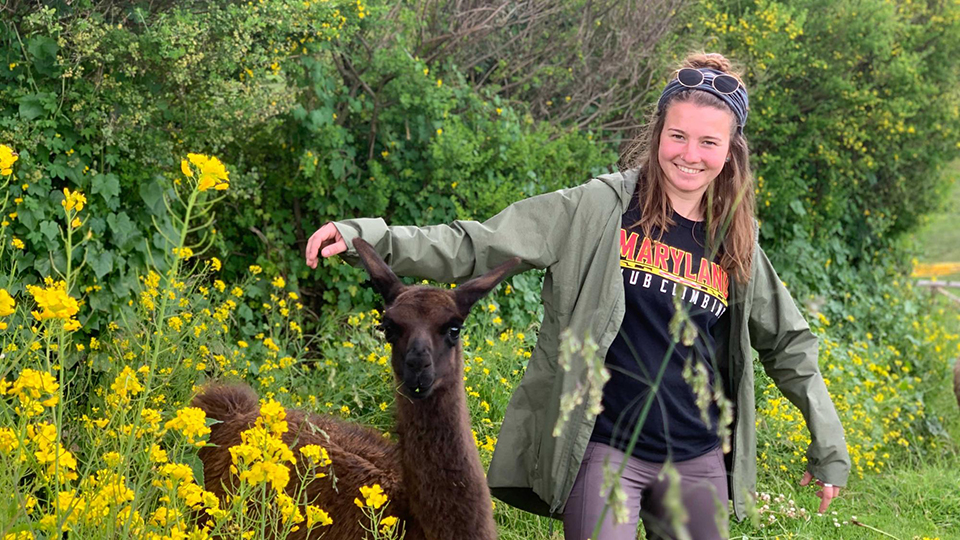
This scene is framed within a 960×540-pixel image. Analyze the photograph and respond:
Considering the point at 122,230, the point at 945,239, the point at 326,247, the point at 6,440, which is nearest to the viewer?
the point at 6,440

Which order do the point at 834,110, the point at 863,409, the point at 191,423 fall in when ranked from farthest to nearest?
the point at 834,110
the point at 863,409
the point at 191,423

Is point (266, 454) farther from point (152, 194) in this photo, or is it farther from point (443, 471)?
point (152, 194)

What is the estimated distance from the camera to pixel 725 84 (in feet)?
11.6

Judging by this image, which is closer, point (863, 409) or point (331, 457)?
point (331, 457)

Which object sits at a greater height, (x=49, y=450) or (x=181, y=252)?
(x=181, y=252)

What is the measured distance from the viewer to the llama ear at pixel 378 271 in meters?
3.18

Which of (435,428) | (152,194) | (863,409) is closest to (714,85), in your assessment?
(435,428)

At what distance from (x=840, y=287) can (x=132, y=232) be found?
26.6 feet

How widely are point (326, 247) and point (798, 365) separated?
6.04ft

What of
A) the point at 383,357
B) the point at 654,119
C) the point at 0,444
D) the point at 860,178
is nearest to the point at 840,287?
the point at 860,178

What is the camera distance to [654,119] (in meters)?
3.74

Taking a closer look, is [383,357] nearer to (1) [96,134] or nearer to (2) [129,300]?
(2) [129,300]

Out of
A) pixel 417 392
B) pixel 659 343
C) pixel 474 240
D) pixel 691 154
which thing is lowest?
pixel 417 392

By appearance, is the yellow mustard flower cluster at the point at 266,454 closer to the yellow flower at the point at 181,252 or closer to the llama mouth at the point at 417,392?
the yellow flower at the point at 181,252
